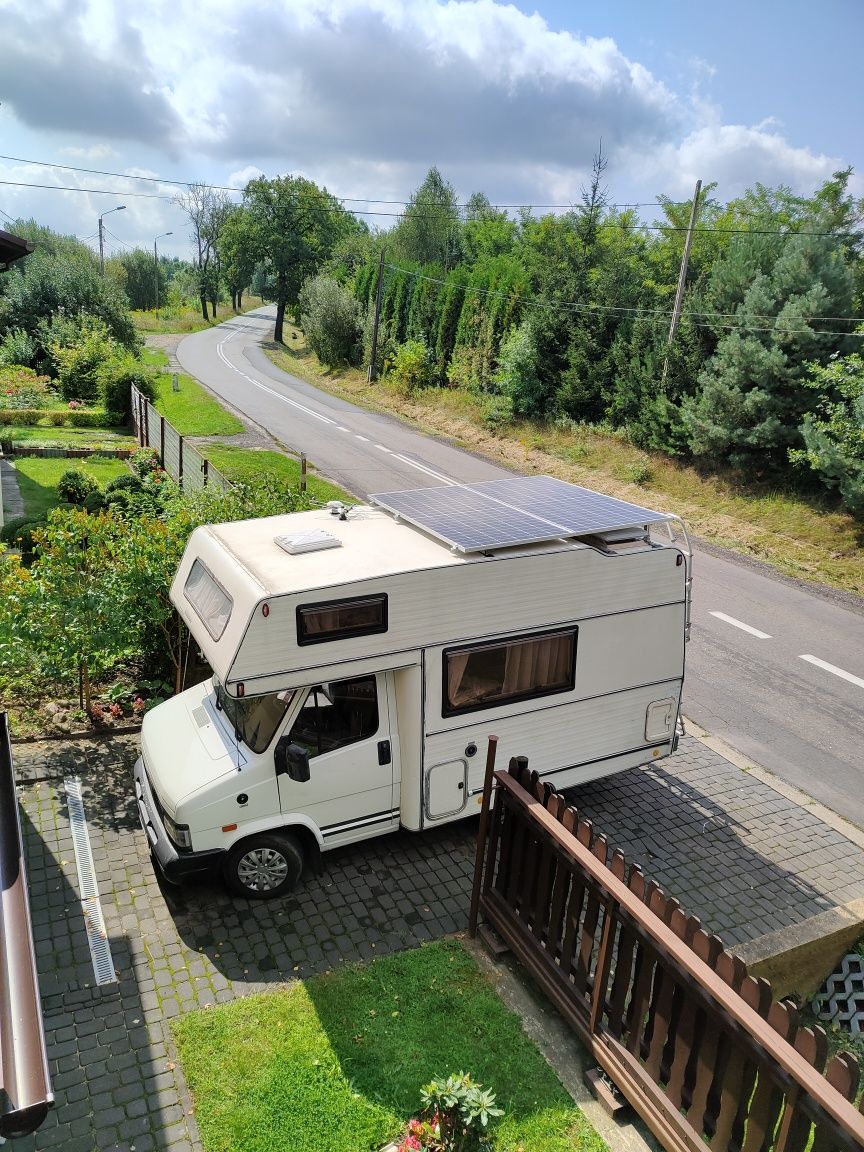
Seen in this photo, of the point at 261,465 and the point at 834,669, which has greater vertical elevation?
the point at 261,465

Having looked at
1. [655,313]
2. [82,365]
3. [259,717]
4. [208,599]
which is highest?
[655,313]

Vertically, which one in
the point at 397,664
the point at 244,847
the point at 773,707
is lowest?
the point at 773,707

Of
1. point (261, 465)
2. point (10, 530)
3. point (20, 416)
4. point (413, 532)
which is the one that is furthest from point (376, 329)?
point (413, 532)

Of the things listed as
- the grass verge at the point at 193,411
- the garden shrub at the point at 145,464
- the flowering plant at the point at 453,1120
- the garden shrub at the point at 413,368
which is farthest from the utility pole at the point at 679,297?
the flowering plant at the point at 453,1120

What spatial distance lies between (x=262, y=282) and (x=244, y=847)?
74.2 meters

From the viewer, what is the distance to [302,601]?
621 centimetres

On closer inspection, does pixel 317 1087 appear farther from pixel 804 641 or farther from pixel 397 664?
pixel 804 641

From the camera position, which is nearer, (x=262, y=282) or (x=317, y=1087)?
(x=317, y=1087)

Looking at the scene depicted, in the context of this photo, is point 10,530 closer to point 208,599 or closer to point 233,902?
point 208,599

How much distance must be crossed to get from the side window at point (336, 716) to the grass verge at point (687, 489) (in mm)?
13696

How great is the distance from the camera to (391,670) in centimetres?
684

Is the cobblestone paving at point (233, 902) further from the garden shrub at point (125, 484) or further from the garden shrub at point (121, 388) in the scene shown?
the garden shrub at point (121, 388)

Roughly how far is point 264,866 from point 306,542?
2.81m

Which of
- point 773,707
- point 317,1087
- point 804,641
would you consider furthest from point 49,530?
point 804,641
